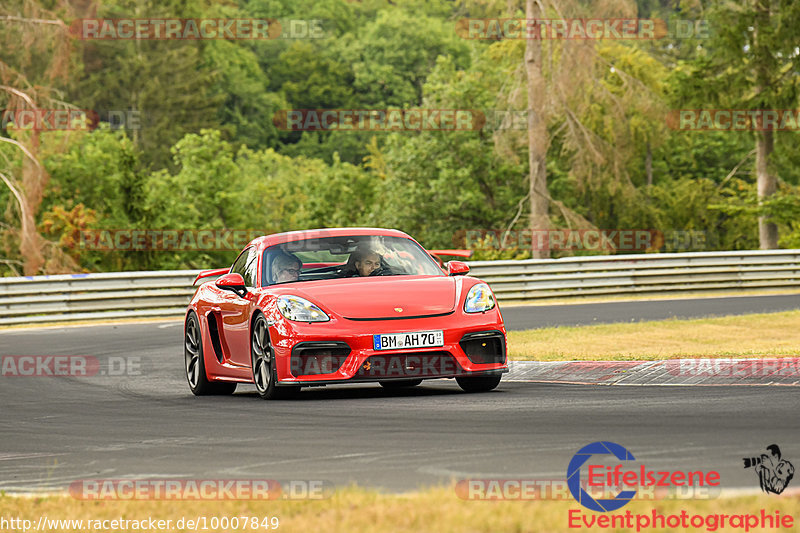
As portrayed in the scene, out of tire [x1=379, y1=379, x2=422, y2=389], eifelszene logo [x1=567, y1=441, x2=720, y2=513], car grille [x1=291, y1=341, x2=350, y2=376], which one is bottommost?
eifelszene logo [x1=567, y1=441, x2=720, y2=513]

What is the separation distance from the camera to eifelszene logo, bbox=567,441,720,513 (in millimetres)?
5672

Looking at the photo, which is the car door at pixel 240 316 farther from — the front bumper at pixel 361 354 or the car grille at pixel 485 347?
the car grille at pixel 485 347

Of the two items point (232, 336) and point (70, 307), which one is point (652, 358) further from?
point (70, 307)

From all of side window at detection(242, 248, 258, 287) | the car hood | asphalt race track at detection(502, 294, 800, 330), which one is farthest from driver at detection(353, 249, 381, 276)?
asphalt race track at detection(502, 294, 800, 330)

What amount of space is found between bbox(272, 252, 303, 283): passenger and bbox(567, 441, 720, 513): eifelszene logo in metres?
5.40

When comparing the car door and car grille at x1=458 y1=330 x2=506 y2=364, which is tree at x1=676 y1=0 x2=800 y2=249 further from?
car grille at x1=458 y1=330 x2=506 y2=364

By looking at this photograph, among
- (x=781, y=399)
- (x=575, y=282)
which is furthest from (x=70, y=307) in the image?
(x=781, y=399)

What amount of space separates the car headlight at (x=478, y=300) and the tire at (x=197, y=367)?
294 cm

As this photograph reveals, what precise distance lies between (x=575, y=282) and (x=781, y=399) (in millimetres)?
19673

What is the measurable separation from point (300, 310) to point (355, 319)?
1.59 feet

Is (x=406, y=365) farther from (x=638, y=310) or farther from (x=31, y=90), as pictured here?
(x=31, y=90)

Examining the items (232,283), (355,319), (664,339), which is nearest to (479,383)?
(355,319)

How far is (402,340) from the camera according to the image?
10711mm

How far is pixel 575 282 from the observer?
29.1 metres
